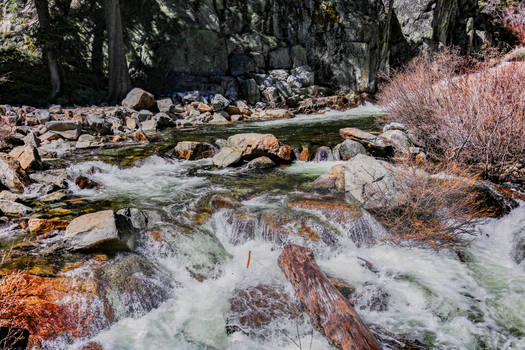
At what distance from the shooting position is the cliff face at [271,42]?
19.2 metres

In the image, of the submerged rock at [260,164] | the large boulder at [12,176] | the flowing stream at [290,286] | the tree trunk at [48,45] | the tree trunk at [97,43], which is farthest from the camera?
the tree trunk at [97,43]

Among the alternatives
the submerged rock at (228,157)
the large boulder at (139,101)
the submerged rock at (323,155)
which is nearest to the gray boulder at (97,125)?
the large boulder at (139,101)

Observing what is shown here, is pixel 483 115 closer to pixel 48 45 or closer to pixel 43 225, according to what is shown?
pixel 43 225

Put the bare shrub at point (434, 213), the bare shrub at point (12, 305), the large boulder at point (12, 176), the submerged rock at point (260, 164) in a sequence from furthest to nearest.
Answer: the submerged rock at point (260, 164) < the large boulder at point (12, 176) < the bare shrub at point (434, 213) < the bare shrub at point (12, 305)

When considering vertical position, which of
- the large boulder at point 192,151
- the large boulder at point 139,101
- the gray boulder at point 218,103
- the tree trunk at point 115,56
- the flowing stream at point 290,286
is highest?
the tree trunk at point 115,56

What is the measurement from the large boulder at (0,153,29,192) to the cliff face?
45.5 ft

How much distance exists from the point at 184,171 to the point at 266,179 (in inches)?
88.3

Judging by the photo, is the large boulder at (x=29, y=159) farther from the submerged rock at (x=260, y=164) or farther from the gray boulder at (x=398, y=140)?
the gray boulder at (x=398, y=140)

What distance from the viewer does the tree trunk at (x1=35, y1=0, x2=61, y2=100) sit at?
13609 mm

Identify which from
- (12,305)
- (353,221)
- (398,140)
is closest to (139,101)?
(398,140)

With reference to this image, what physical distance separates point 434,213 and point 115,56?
16883mm

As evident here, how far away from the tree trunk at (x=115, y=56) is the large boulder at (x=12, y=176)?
36.4ft

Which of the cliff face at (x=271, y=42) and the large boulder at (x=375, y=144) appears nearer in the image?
the large boulder at (x=375, y=144)

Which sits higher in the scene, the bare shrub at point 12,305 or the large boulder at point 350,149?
the large boulder at point 350,149
